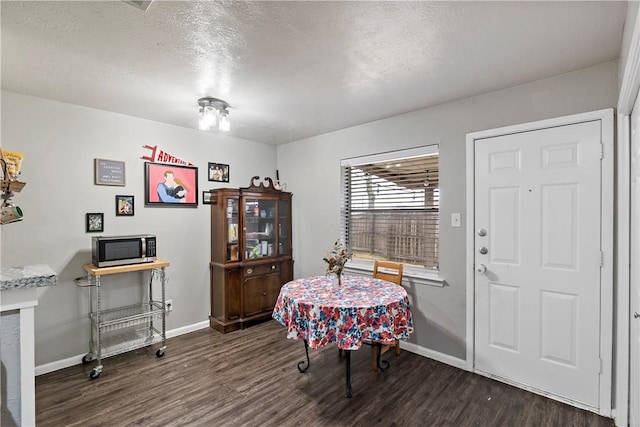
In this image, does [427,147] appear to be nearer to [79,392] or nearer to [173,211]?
[173,211]

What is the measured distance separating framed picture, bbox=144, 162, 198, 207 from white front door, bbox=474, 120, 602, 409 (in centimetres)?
308

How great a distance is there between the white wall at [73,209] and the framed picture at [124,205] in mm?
50

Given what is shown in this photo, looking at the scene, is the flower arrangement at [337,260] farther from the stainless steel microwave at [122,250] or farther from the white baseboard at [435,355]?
the stainless steel microwave at [122,250]

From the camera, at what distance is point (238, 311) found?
3.76 meters

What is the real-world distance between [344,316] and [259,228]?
2312mm

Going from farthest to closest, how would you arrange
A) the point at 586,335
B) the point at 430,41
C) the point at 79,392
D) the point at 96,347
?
1. the point at 96,347
2. the point at 79,392
3. the point at 586,335
4. the point at 430,41

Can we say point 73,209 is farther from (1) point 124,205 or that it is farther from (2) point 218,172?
(2) point 218,172

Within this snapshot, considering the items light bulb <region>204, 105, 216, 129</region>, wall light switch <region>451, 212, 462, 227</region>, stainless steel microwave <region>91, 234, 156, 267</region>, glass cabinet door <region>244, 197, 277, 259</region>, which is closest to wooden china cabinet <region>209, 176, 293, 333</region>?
glass cabinet door <region>244, 197, 277, 259</region>

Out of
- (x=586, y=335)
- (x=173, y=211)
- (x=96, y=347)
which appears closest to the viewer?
(x=586, y=335)

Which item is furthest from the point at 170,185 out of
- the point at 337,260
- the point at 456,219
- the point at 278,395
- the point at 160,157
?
the point at 456,219

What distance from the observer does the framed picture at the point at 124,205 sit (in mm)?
3174

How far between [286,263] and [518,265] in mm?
2735

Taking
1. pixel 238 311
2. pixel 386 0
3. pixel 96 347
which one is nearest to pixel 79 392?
pixel 96 347

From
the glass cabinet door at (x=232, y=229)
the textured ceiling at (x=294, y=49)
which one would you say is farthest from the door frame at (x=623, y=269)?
the glass cabinet door at (x=232, y=229)
